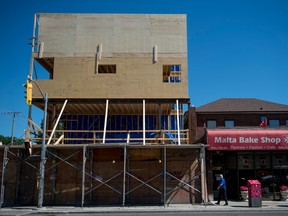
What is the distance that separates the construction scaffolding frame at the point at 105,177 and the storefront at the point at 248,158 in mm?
1913

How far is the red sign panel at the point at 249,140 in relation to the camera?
21.4m

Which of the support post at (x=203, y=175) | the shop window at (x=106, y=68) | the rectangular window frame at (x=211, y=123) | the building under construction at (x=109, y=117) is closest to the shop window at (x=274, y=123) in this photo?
the rectangular window frame at (x=211, y=123)

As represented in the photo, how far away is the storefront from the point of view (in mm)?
21391

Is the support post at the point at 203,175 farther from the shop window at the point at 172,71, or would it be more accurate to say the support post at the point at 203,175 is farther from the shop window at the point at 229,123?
the shop window at the point at 229,123

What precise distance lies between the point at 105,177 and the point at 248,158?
32.0 feet

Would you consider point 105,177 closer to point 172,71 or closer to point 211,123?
point 172,71

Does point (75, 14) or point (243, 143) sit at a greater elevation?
point (75, 14)

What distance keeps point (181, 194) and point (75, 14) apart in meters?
14.6

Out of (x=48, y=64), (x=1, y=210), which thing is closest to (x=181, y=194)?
(x=1, y=210)

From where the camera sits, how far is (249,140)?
21391 millimetres

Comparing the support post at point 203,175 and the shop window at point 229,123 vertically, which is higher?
the shop window at point 229,123

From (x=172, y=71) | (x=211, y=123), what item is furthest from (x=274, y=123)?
(x=172, y=71)

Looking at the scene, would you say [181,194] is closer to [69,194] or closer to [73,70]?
[69,194]

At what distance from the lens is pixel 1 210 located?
710 inches
